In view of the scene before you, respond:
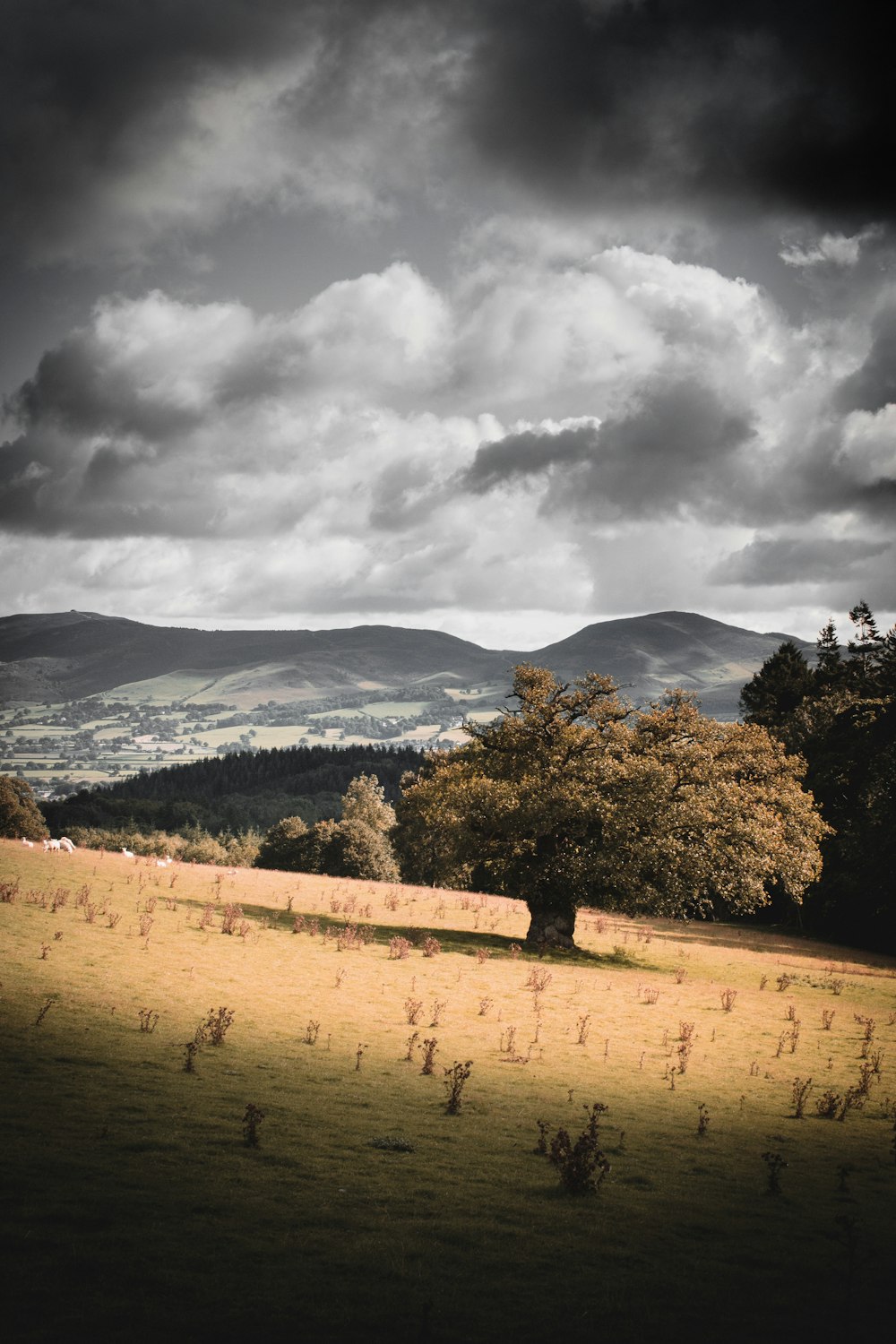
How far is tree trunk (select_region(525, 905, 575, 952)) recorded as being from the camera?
1571 inches

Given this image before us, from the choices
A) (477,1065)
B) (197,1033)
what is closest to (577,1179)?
(477,1065)

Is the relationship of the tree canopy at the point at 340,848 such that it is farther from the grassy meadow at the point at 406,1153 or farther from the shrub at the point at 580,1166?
the shrub at the point at 580,1166

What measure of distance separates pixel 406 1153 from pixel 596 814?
24492mm

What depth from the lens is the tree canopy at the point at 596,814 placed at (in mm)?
37625

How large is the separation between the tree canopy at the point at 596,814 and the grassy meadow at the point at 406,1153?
718 cm

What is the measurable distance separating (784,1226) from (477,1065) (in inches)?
339

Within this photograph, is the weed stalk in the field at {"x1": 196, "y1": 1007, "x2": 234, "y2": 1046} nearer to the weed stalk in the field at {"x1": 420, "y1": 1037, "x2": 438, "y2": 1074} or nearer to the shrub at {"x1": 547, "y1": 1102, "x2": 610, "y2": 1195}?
the weed stalk in the field at {"x1": 420, "y1": 1037, "x2": 438, "y2": 1074}

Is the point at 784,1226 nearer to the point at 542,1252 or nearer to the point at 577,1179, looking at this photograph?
the point at 577,1179

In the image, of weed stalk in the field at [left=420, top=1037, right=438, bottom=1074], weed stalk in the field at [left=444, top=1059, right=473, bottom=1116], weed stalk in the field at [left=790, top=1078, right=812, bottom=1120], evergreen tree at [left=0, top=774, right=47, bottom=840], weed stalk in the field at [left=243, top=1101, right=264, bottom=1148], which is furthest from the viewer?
evergreen tree at [left=0, top=774, right=47, bottom=840]

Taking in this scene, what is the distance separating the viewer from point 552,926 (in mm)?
40062

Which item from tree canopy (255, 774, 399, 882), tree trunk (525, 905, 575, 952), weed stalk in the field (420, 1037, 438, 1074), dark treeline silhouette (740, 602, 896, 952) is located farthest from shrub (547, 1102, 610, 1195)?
tree canopy (255, 774, 399, 882)

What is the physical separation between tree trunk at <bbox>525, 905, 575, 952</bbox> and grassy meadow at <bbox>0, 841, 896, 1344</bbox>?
8.16 meters

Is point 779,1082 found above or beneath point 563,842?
beneath

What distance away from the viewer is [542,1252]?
1124 centimetres
